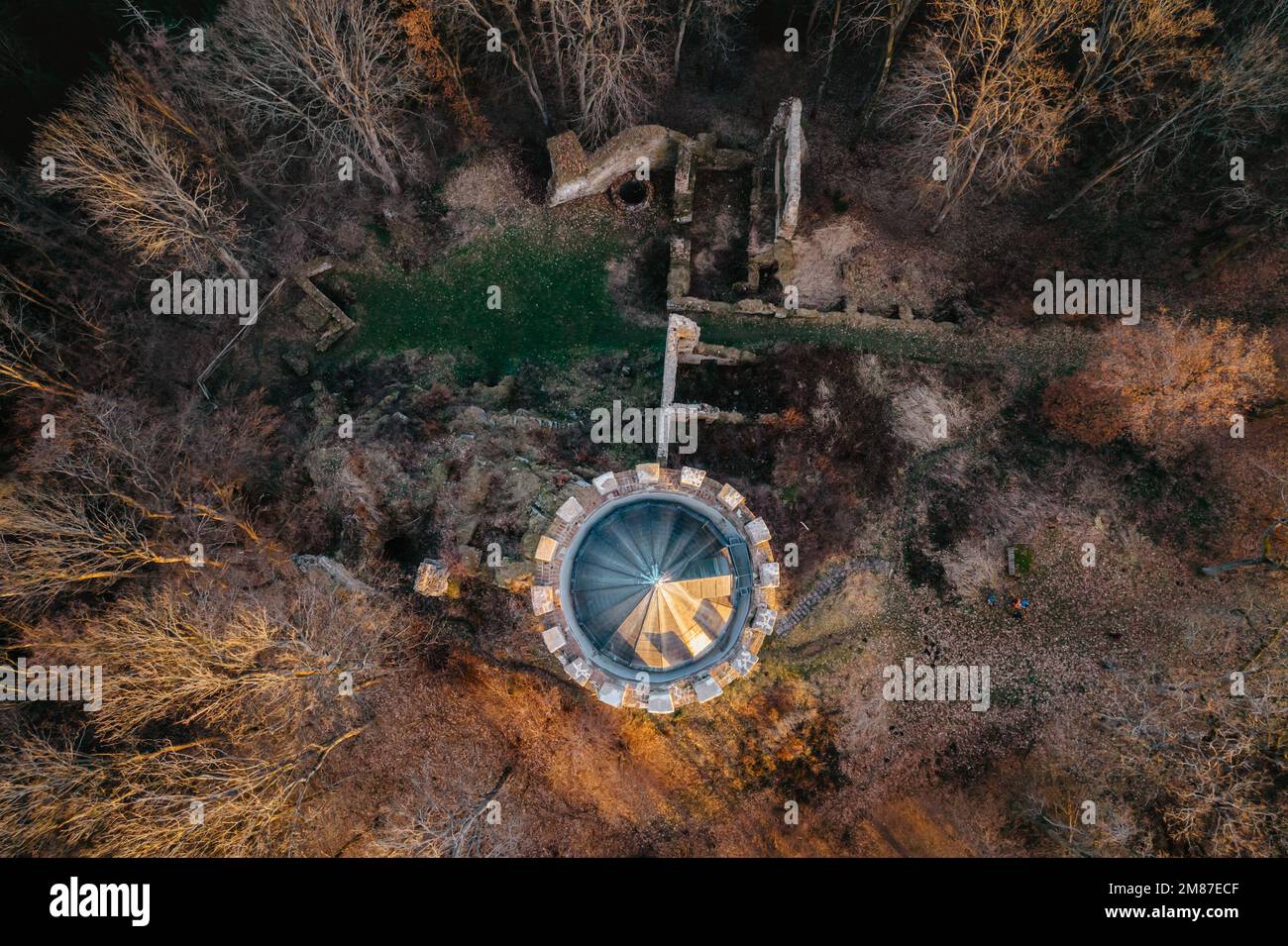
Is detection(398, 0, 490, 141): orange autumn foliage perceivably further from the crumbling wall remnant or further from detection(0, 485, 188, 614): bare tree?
detection(0, 485, 188, 614): bare tree

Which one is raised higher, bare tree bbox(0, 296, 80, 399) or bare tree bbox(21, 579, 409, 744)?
bare tree bbox(0, 296, 80, 399)

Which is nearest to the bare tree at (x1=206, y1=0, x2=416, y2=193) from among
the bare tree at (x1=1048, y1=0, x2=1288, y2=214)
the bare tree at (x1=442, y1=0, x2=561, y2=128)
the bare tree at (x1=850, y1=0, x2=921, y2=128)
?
the bare tree at (x1=442, y1=0, x2=561, y2=128)

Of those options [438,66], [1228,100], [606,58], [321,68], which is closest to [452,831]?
[321,68]

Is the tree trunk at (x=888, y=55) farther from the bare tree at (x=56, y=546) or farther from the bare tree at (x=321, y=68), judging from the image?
the bare tree at (x=56, y=546)

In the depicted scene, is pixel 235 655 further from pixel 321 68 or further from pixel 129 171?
pixel 321 68

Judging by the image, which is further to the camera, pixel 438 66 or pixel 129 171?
pixel 438 66

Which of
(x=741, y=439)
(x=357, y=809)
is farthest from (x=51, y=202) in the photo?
(x=741, y=439)
